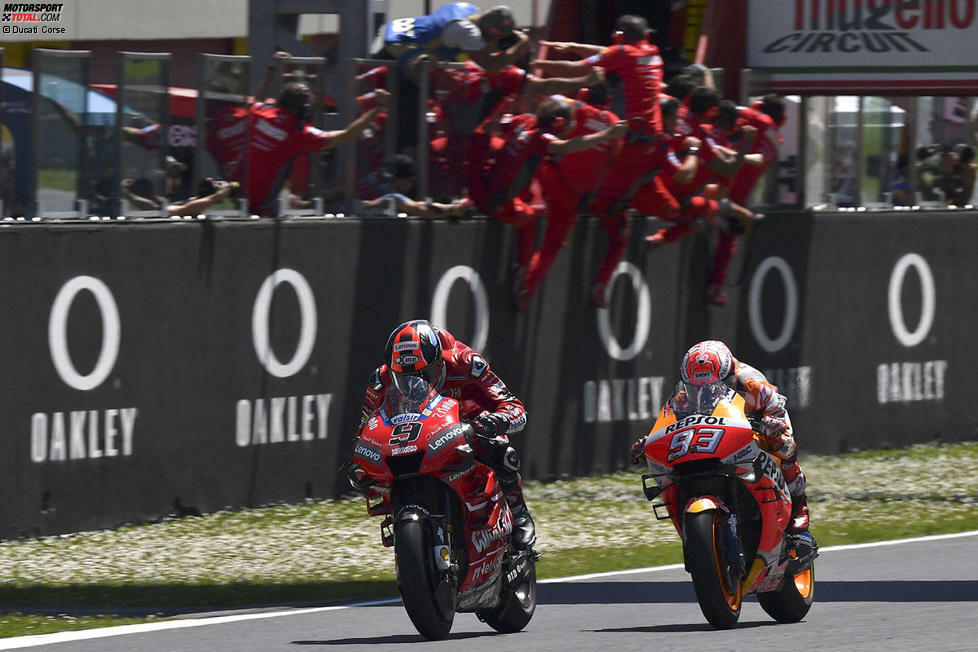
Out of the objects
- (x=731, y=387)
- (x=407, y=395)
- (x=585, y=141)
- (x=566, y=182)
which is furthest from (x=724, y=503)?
(x=566, y=182)

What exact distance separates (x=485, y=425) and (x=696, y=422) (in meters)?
1.06

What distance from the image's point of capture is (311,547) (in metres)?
14.3

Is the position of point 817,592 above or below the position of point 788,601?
below

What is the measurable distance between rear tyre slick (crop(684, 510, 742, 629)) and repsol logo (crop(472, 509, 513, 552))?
98cm

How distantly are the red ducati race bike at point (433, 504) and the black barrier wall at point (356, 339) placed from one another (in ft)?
14.5

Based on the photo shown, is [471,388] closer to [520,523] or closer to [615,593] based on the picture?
[520,523]

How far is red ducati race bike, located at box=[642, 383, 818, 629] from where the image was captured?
10070mm

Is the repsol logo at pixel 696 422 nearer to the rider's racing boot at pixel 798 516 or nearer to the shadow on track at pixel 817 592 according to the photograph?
the rider's racing boot at pixel 798 516

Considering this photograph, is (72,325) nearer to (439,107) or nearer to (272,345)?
(272,345)

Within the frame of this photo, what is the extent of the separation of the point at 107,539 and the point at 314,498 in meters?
2.36

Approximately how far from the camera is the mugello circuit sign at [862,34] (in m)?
19.4

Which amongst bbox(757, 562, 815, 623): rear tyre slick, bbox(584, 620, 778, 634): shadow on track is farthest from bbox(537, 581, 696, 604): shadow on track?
bbox(584, 620, 778, 634): shadow on track

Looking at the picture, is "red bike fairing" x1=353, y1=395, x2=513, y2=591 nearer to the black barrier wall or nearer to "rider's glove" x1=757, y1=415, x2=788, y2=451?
"rider's glove" x1=757, y1=415, x2=788, y2=451

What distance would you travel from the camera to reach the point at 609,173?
57.5 feet
